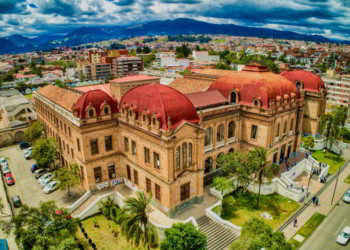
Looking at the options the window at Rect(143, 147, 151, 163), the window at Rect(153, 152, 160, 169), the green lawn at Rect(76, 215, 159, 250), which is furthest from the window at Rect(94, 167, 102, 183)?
the window at Rect(153, 152, 160, 169)

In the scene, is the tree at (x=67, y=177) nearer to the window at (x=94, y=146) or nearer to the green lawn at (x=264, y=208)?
the window at (x=94, y=146)

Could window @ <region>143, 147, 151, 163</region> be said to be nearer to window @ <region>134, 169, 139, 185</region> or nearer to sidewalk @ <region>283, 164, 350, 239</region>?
window @ <region>134, 169, 139, 185</region>

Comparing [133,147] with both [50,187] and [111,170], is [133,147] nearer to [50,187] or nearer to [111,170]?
[111,170]

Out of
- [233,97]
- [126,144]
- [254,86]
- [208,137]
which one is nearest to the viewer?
[126,144]

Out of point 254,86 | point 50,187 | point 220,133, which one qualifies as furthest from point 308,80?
point 50,187

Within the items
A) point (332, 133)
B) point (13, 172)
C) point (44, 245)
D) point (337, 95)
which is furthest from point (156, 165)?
point (337, 95)

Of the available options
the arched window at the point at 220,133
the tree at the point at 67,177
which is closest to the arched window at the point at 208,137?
the arched window at the point at 220,133
